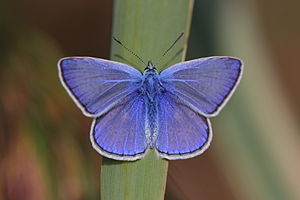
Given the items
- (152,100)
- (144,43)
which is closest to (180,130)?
(152,100)

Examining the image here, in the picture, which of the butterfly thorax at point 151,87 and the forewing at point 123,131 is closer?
the forewing at point 123,131

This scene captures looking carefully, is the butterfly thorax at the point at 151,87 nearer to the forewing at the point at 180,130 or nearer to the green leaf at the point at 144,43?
the forewing at the point at 180,130

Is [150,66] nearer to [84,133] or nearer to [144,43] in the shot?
[144,43]

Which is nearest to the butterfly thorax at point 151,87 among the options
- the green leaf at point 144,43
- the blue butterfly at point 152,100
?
the blue butterfly at point 152,100

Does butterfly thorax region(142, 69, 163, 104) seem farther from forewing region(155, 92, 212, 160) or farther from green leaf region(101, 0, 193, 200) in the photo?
green leaf region(101, 0, 193, 200)

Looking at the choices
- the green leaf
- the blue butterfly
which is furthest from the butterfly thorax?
the green leaf
